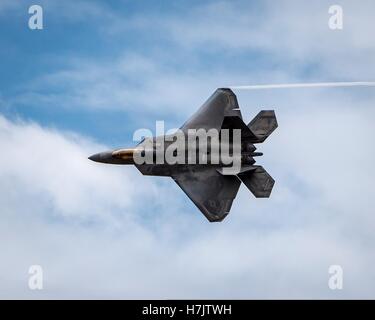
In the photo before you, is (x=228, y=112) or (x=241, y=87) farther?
(x=228, y=112)

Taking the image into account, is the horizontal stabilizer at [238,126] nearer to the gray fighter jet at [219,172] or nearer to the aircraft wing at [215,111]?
the gray fighter jet at [219,172]

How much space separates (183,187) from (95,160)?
544cm

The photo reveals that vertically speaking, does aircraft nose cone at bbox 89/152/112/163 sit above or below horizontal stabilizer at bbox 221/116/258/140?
below

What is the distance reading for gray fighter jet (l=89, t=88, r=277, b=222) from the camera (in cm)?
3416

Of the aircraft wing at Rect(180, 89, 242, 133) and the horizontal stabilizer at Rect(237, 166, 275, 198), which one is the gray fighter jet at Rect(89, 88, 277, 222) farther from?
the aircraft wing at Rect(180, 89, 242, 133)

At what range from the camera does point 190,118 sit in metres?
36.3

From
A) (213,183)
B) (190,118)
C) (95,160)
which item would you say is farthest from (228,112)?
(95,160)

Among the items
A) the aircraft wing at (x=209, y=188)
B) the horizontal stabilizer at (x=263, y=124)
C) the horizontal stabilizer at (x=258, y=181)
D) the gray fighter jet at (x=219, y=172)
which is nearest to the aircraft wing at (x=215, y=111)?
the gray fighter jet at (x=219, y=172)

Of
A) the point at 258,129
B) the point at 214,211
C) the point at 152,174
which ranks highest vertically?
the point at 258,129

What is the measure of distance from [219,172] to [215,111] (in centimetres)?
411

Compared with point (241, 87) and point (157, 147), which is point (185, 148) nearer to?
point (157, 147)

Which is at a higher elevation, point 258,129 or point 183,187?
point 258,129

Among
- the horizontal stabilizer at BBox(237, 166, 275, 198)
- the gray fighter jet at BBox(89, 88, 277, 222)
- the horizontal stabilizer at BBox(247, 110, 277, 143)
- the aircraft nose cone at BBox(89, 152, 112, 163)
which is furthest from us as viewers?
the horizontal stabilizer at BBox(247, 110, 277, 143)

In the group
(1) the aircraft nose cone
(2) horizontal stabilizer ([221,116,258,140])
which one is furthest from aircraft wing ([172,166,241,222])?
(1) the aircraft nose cone
